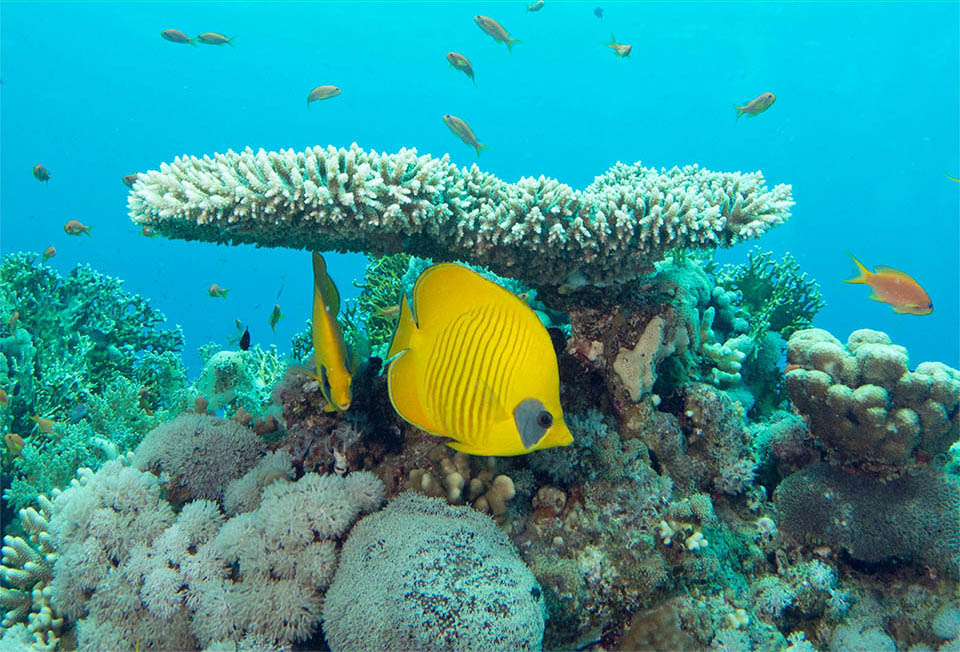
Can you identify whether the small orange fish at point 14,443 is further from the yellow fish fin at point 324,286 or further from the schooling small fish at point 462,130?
the schooling small fish at point 462,130

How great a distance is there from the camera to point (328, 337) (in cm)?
193

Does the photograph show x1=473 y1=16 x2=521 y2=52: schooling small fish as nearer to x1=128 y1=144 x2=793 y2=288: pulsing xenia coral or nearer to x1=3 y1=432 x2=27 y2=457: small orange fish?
x1=128 y1=144 x2=793 y2=288: pulsing xenia coral

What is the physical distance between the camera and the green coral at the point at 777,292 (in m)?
5.83

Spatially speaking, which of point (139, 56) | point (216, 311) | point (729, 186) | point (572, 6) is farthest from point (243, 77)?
point (729, 186)

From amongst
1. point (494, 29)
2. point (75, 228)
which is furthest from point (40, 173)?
point (494, 29)

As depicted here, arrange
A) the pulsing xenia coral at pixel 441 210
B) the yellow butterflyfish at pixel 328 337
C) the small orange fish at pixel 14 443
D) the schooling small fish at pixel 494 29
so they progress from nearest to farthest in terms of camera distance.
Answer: the yellow butterflyfish at pixel 328 337 → the pulsing xenia coral at pixel 441 210 → the small orange fish at pixel 14 443 → the schooling small fish at pixel 494 29

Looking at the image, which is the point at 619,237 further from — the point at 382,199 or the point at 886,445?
the point at 886,445

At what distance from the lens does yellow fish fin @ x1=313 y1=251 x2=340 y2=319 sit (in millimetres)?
1936

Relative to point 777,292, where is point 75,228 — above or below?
below

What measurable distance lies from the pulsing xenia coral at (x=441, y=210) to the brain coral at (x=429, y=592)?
62.6 inches

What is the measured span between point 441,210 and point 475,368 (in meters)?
1.73

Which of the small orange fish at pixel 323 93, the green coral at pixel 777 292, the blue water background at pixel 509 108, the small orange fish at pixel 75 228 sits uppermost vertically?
the green coral at pixel 777 292

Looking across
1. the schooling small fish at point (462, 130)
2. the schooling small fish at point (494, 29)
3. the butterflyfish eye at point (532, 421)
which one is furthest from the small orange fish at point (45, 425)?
the schooling small fish at point (494, 29)

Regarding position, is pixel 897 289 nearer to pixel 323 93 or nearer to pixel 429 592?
pixel 429 592
